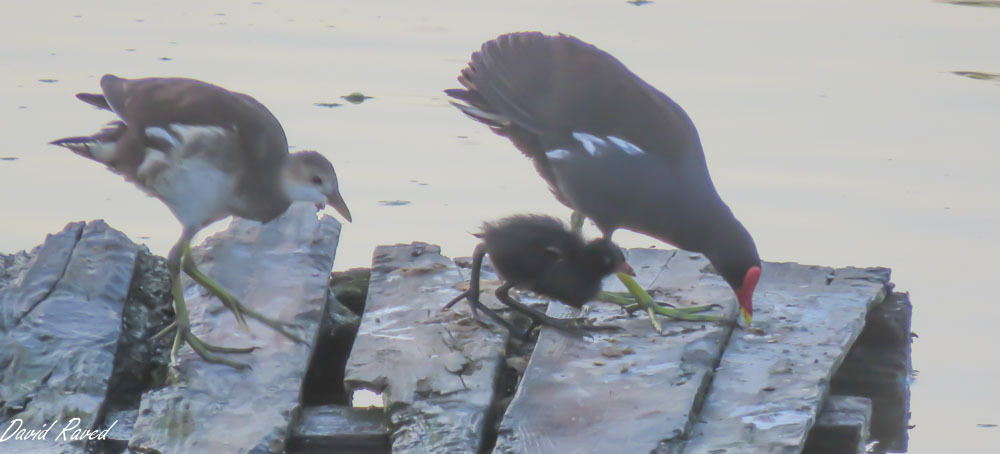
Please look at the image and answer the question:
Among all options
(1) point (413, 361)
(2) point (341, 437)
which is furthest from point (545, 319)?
(2) point (341, 437)

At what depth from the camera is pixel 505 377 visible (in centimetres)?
404

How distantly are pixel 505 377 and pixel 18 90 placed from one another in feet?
13.7

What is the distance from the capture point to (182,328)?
13.1ft

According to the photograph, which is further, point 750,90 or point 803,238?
point 750,90

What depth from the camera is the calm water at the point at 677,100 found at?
5730mm

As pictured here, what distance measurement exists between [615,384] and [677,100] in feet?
12.1

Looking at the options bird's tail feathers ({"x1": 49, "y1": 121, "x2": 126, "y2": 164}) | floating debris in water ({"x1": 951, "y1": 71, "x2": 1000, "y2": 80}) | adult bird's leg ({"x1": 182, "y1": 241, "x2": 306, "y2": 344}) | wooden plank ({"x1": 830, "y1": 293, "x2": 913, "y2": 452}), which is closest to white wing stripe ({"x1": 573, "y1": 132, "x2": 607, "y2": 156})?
wooden plank ({"x1": 830, "y1": 293, "x2": 913, "y2": 452})

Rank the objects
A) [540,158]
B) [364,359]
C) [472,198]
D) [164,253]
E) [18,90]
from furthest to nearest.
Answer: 1. [18,90]
2. [472,198]
3. [164,253]
4. [540,158]
5. [364,359]

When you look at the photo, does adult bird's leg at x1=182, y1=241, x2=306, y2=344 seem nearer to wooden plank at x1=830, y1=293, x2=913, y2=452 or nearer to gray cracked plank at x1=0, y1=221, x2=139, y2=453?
A: gray cracked plank at x1=0, y1=221, x2=139, y2=453

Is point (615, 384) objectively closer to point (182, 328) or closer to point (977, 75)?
point (182, 328)

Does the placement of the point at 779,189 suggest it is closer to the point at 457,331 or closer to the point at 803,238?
the point at 803,238

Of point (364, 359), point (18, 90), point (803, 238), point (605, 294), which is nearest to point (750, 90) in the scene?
point (803, 238)

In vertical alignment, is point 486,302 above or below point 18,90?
above

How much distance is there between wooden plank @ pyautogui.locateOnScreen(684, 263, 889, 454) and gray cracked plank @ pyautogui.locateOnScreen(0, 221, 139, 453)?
1495mm
